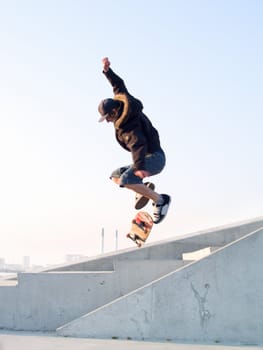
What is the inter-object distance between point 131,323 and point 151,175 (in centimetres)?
483

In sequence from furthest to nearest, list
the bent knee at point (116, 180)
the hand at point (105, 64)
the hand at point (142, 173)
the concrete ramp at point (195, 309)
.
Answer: the concrete ramp at point (195, 309) → the bent knee at point (116, 180) → the hand at point (105, 64) → the hand at point (142, 173)

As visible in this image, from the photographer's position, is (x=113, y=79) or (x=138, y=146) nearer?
(x=138, y=146)

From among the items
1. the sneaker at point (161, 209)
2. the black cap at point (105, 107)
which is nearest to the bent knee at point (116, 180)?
the sneaker at point (161, 209)

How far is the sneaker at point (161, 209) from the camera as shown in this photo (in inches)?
277

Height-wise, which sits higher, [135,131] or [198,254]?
[135,131]

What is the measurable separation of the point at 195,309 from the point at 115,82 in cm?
581

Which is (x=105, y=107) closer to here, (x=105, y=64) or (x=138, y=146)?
(x=138, y=146)

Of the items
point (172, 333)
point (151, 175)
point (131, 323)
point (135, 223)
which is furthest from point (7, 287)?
point (151, 175)

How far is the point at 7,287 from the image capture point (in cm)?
1254

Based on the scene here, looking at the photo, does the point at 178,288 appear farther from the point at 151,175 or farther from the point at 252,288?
the point at 151,175

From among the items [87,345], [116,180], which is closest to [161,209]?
[116,180]

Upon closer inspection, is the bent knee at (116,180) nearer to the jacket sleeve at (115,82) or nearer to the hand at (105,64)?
the jacket sleeve at (115,82)

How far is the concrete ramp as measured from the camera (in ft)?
32.9

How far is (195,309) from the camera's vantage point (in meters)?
10.2
